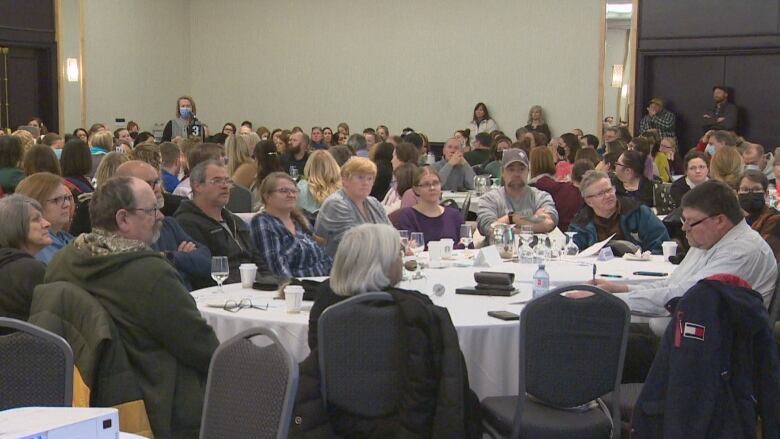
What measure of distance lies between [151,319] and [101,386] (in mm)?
275

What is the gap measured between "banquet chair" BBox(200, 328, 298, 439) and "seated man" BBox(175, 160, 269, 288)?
2.83 meters

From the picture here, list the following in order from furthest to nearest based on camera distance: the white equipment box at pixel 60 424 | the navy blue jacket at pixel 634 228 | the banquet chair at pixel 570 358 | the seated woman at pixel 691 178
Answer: the seated woman at pixel 691 178 → the navy blue jacket at pixel 634 228 → the banquet chair at pixel 570 358 → the white equipment box at pixel 60 424

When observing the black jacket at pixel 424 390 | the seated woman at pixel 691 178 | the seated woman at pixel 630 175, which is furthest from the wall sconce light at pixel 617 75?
the black jacket at pixel 424 390

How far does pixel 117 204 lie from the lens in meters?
3.99

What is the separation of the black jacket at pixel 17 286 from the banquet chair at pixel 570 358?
72.6 inches

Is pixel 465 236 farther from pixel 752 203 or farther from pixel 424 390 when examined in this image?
pixel 424 390

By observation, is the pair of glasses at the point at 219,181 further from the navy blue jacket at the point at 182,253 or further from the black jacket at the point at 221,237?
the navy blue jacket at the point at 182,253

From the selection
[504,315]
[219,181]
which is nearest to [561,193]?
[219,181]

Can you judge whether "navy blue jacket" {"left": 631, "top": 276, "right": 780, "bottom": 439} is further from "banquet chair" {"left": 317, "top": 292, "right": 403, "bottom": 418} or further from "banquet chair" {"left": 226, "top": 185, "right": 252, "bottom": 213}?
"banquet chair" {"left": 226, "top": 185, "right": 252, "bottom": 213}

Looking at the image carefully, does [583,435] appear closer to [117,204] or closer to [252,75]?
[117,204]

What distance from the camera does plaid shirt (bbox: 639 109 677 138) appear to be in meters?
16.7

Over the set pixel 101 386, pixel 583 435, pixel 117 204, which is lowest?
pixel 583 435

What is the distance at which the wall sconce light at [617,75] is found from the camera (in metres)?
17.7

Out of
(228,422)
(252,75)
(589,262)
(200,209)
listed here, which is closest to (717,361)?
(228,422)
